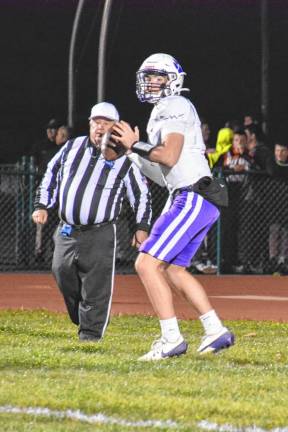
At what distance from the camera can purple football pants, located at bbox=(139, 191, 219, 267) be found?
9.16 m

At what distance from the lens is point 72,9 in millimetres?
37625

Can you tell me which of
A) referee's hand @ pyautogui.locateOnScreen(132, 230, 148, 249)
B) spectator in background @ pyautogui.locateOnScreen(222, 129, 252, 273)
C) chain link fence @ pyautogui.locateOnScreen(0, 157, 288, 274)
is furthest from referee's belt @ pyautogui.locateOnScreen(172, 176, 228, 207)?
chain link fence @ pyautogui.locateOnScreen(0, 157, 288, 274)

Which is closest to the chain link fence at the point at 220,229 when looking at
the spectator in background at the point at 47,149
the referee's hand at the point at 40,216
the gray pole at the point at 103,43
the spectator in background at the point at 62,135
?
the spectator in background at the point at 47,149

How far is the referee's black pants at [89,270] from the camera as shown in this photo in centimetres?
1075

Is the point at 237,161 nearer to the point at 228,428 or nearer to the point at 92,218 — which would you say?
the point at 92,218

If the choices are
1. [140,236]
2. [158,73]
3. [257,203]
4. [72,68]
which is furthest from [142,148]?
[72,68]

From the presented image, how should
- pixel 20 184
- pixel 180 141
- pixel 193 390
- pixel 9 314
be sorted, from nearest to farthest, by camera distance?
pixel 193 390 < pixel 180 141 < pixel 9 314 < pixel 20 184

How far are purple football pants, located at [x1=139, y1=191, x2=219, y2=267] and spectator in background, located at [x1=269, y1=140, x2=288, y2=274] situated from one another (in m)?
10.4

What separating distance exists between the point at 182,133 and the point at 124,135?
37 centimetres

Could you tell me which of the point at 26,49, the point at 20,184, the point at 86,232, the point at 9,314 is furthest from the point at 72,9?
the point at 86,232

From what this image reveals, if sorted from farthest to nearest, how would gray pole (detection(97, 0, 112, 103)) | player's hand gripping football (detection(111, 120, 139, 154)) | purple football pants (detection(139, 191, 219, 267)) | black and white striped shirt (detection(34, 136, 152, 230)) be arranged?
gray pole (detection(97, 0, 112, 103))
black and white striped shirt (detection(34, 136, 152, 230))
purple football pants (detection(139, 191, 219, 267))
player's hand gripping football (detection(111, 120, 139, 154))

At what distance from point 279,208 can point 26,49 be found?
20.5m

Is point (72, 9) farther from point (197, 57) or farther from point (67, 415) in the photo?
point (67, 415)

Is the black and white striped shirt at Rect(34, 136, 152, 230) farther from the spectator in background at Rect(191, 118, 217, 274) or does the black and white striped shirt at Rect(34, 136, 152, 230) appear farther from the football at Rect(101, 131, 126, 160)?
the spectator in background at Rect(191, 118, 217, 274)
